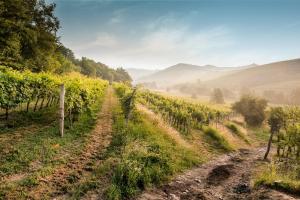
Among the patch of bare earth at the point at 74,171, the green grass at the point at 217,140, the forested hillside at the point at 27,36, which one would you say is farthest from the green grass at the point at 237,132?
the forested hillside at the point at 27,36

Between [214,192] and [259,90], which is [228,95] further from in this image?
[214,192]

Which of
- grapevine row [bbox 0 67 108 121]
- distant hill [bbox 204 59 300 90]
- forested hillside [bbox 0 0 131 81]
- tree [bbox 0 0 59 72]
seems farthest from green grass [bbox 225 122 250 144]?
distant hill [bbox 204 59 300 90]

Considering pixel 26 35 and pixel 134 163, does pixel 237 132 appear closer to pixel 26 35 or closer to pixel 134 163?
pixel 134 163

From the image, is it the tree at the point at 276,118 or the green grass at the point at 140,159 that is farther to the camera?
the tree at the point at 276,118

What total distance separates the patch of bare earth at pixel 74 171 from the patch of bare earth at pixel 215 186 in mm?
2759

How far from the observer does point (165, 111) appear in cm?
2842

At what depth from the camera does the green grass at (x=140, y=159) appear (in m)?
10.3

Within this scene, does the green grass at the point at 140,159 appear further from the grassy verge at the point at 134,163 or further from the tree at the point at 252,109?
the tree at the point at 252,109

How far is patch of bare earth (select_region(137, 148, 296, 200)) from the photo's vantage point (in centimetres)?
1051

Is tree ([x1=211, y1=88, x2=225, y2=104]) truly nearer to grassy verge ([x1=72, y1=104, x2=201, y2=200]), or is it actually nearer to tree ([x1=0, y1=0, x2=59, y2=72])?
tree ([x1=0, y1=0, x2=59, y2=72])

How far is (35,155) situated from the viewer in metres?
10.7

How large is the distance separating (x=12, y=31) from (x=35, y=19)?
10.8 metres

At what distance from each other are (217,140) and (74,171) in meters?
16.4

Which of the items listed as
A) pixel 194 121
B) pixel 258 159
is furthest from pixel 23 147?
pixel 194 121
